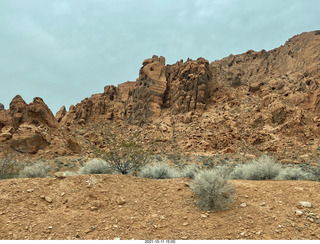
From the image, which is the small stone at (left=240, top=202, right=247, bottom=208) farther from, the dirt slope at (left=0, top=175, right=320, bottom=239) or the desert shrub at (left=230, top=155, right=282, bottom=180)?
the desert shrub at (left=230, top=155, right=282, bottom=180)

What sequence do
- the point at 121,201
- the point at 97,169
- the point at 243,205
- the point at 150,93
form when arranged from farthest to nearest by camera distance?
the point at 150,93
the point at 97,169
the point at 121,201
the point at 243,205

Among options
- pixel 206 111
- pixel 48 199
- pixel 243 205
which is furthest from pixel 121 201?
pixel 206 111

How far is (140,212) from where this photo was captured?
5.25m

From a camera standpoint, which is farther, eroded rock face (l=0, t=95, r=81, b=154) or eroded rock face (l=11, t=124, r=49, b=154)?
eroded rock face (l=0, t=95, r=81, b=154)

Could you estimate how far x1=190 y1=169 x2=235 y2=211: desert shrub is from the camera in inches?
212

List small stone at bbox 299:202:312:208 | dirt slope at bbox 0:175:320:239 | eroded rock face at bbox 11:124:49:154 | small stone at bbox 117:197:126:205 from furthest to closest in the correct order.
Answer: eroded rock face at bbox 11:124:49:154
small stone at bbox 117:197:126:205
small stone at bbox 299:202:312:208
dirt slope at bbox 0:175:320:239

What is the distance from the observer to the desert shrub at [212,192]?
17.7 feet

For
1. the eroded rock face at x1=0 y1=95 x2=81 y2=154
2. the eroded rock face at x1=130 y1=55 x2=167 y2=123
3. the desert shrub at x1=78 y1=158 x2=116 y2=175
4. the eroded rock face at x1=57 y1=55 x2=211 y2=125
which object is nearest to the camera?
the desert shrub at x1=78 y1=158 x2=116 y2=175

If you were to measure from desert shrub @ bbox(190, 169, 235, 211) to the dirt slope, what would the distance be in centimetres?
20

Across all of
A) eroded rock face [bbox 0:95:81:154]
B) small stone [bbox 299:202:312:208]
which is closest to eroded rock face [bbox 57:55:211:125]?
eroded rock face [bbox 0:95:81:154]

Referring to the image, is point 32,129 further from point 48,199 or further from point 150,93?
point 150,93

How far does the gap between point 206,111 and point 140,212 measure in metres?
33.7

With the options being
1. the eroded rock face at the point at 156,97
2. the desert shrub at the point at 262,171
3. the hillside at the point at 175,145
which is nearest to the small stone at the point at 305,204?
the hillside at the point at 175,145

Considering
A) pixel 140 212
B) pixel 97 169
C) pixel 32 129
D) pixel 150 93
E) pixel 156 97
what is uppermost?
pixel 150 93
